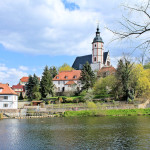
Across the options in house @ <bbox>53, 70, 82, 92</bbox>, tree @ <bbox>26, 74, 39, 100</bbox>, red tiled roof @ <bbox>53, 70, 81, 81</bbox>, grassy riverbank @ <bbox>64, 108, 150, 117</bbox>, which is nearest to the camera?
grassy riverbank @ <bbox>64, 108, 150, 117</bbox>

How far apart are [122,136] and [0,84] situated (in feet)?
137

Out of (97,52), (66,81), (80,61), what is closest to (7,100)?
(66,81)

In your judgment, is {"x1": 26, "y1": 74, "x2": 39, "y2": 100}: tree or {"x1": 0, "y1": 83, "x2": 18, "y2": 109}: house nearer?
{"x1": 0, "y1": 83, "x2": 18, "y2": 109}: house

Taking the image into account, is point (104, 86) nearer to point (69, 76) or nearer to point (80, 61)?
point (69, 76)

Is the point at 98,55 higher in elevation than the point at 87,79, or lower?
higher

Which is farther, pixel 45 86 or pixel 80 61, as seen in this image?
pixel 80 61

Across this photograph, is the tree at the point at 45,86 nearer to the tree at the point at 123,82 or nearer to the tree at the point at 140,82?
the tree at the point at 123,82

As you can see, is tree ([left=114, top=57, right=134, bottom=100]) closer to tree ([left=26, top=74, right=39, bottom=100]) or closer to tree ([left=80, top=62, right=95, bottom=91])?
tree ([left=80, top=62, right=95, bottom=91])

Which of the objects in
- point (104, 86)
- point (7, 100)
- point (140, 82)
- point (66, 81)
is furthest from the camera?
point (66, 81)

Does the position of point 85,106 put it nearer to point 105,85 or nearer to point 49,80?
point 105,85

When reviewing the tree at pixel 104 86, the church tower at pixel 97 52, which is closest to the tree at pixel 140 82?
the tree at pixel 104 86

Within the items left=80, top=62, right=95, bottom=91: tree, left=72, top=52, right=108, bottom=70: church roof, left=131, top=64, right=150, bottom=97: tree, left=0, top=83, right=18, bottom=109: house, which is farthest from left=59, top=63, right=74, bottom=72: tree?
left=131, top=64, right=150, bottom=97: tree

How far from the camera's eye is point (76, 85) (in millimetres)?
75250

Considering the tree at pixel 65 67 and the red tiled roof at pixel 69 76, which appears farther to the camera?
the tree at pixel 65 67
